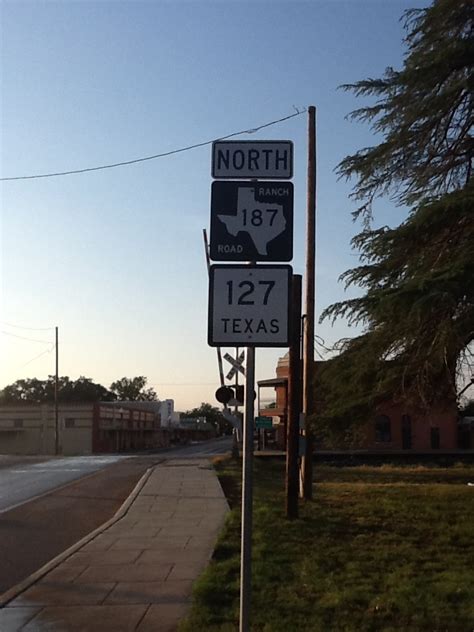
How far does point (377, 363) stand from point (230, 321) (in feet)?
26.1

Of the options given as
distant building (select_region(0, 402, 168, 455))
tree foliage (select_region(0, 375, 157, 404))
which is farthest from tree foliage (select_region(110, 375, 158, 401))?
distant building (select_region(0, 402, 168, 455))

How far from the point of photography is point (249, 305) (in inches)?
204

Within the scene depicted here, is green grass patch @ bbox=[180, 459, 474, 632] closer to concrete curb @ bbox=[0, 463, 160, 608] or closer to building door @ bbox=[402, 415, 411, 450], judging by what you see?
concrete curb @ bbox=[0, 463, 160, 608]

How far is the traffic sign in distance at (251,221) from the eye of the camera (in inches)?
210

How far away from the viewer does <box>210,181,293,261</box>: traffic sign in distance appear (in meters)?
5.34

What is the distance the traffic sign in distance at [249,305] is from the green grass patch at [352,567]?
2.54 m

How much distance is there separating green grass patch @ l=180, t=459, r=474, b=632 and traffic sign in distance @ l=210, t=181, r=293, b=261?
294 centimetres

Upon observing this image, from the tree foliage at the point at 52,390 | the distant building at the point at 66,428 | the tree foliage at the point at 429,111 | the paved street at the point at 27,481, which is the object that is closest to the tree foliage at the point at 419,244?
the tree foliage at the point at 429,111

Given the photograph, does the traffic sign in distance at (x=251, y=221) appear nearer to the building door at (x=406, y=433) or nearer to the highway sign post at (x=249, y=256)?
the highway sign post at (x=249, y=256)

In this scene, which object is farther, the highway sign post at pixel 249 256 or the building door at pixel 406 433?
the building door at pixel 406 433

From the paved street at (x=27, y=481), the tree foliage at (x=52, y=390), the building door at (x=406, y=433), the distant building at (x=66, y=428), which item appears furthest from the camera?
the tree foliage at (x=52, y=390)

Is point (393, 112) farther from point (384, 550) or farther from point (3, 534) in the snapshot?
→ point (3, 534)

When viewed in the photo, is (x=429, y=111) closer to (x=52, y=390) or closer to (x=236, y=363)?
(x=236, y=363)

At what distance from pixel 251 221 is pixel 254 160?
1.33 ft
